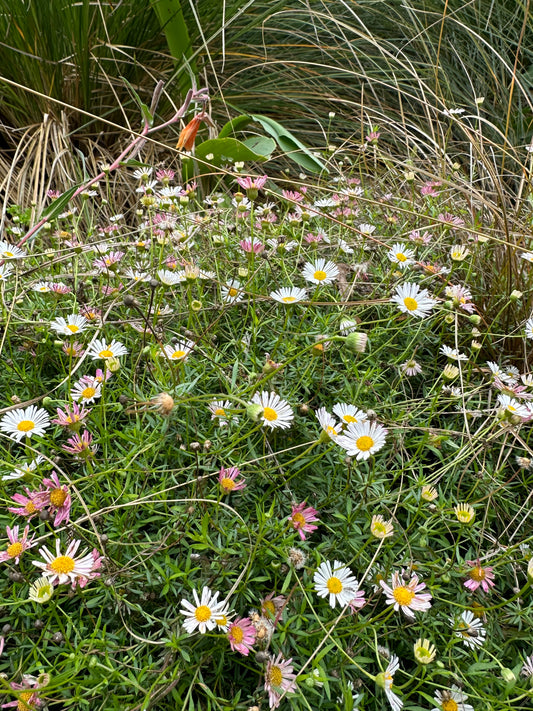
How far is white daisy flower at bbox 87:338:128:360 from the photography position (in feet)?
3.07

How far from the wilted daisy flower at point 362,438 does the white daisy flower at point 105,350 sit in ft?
1.29

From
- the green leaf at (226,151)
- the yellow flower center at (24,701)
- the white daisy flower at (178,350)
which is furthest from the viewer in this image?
the green leaf at (226,151)

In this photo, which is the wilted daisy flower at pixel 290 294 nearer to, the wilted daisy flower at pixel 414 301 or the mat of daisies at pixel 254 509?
the mat of daisies at pixel 254 509

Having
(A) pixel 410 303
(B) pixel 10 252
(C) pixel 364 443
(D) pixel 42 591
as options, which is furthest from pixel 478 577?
(B) pixel 10 252

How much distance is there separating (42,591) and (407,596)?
43 cm

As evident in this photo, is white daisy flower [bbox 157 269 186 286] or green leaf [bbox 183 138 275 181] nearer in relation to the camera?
white daisy flower [bbox 157 269 186 286]

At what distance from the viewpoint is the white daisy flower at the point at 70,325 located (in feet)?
3.21

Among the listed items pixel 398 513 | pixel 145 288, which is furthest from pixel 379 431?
pixel 145 288

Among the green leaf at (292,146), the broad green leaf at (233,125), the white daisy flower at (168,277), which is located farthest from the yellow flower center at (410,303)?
the broad green leaf at (233,125)

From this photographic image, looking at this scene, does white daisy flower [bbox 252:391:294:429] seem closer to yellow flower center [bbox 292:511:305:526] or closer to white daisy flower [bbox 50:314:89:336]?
yellow flower center [bbox 292:511:305:526]

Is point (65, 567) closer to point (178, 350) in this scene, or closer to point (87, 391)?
point (87, 391)

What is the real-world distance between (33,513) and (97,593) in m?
0.14

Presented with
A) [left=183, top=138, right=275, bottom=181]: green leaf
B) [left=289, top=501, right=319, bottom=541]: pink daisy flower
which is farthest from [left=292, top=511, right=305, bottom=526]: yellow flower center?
[left=183, top=138, right=275, bottom=181]: green leaf

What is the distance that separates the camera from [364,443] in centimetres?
78
